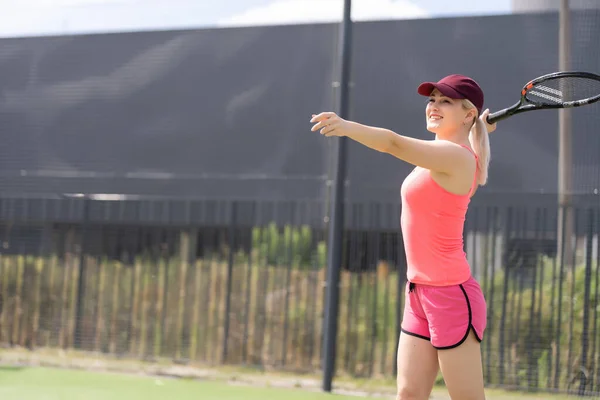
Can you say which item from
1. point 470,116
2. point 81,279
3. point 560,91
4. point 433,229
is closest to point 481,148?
point 470,116

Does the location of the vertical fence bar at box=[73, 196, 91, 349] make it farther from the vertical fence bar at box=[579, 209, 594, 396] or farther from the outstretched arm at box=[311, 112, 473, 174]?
the outstretched arm at box=[311, 112, 473, 174]

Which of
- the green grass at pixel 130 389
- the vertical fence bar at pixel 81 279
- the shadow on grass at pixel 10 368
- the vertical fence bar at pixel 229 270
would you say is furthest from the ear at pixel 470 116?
the shadow on grass at pixel 10 368

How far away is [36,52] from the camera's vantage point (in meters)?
6.78

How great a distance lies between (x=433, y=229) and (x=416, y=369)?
0.46 meters

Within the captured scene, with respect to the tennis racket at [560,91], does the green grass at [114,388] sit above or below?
below

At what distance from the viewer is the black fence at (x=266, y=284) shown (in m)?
5.50

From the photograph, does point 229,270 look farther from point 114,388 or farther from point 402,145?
point 402,145

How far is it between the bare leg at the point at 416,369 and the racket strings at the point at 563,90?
1.30m

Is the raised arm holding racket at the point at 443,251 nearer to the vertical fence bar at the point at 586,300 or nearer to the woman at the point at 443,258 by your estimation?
the woman at the point at 443,258

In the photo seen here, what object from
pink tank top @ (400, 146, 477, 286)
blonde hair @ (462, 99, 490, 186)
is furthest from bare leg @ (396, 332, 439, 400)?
blonde hair @ (462, 99, 490, 186)

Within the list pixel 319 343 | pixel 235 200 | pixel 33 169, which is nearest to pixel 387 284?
pixel 319 343

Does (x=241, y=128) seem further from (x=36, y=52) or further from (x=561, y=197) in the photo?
(x=561, y=197)

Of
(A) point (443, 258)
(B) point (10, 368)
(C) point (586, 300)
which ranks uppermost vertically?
(A) point (443, 258)

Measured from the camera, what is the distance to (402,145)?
2701mm
